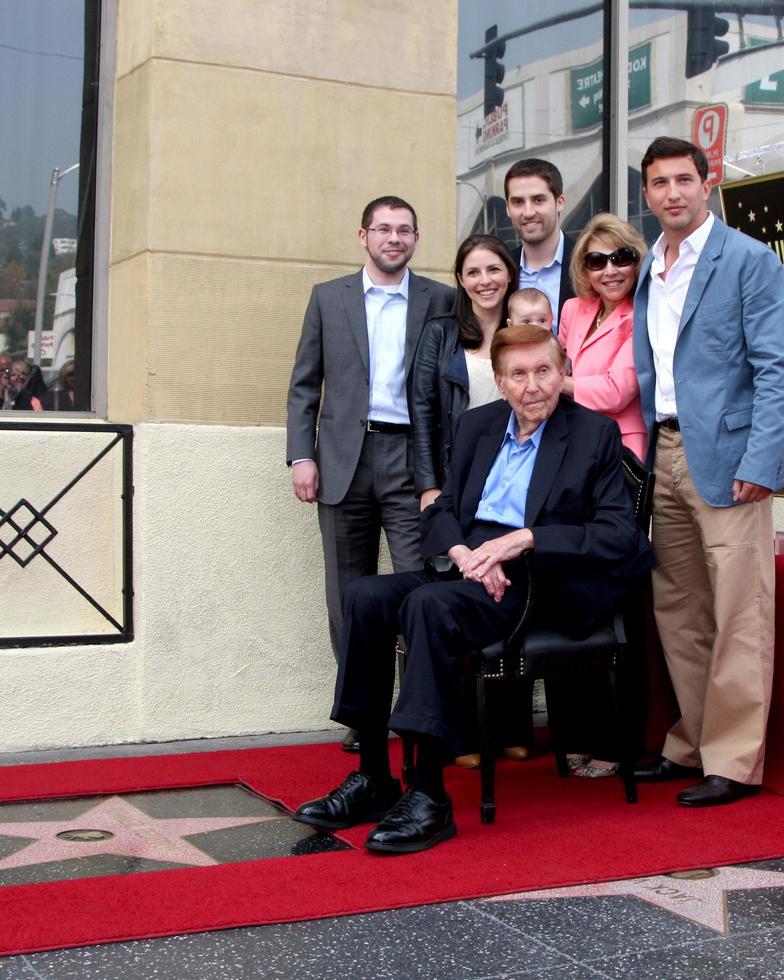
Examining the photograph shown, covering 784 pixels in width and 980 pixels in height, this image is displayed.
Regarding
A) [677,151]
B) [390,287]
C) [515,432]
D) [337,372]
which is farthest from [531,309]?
[337,372]

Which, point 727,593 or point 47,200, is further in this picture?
point 47,200

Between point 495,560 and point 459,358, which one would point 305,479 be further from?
point 495,560

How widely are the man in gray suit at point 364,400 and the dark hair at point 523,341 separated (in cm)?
83

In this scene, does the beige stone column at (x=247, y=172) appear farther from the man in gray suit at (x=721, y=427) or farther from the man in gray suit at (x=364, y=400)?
the man in gray suit at (x=721, y=427)

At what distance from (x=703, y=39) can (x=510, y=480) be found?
372 cm

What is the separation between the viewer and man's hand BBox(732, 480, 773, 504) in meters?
4.16

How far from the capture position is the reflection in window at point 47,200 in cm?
540

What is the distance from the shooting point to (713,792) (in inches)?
166

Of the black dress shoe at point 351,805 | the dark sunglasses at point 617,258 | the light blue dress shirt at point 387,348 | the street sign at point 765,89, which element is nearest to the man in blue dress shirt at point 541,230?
the dark sunglasses at point 617,258

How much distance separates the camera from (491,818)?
3.98m

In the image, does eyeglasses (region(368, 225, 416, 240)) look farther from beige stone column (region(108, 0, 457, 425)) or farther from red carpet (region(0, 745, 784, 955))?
red carpet (region(0, 745, 784, 955))

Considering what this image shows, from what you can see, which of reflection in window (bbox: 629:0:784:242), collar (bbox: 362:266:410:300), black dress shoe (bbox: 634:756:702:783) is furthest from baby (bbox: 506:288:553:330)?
reflection in window (bbox: 629:0:784:242)

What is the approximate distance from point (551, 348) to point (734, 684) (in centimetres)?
121

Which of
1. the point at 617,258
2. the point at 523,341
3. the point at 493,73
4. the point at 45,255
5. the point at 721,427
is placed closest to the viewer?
Result: the point at 523,341
